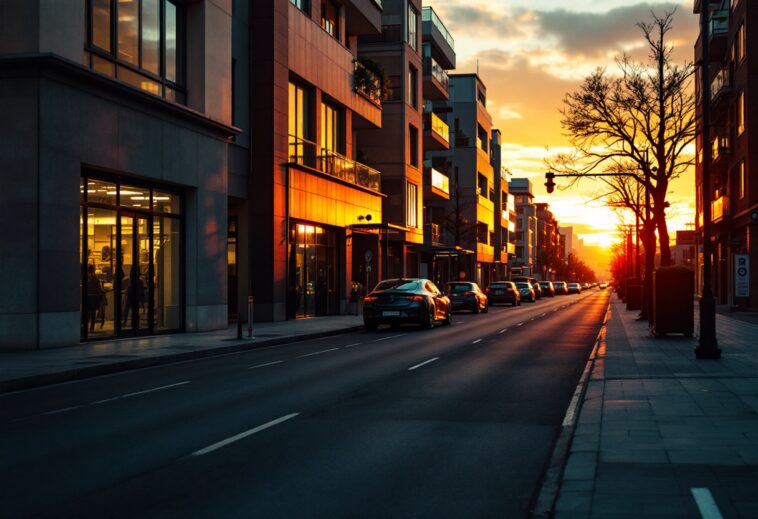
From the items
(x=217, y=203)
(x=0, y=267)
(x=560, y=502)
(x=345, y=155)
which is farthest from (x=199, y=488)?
(x=345, y=155)

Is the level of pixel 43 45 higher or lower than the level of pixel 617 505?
higher

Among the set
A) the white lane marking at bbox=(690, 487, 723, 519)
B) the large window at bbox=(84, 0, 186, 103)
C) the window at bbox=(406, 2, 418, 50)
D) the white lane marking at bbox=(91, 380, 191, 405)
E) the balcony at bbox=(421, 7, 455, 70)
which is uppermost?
the balcony at bbox=(421, 7, 455, 70)

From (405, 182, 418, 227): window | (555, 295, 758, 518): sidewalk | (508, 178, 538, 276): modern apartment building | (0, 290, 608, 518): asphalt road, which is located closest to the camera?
(555, 295, 758, 518): sidewalk

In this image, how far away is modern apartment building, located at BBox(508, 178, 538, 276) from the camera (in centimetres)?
15012

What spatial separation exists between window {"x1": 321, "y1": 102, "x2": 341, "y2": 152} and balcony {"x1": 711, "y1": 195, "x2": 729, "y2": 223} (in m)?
21.8

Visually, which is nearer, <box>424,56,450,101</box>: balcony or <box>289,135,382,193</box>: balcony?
<box>289,135,382,193</box>: balcony

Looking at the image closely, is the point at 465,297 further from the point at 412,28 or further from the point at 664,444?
the point at 664,444

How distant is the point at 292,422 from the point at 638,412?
3626mm

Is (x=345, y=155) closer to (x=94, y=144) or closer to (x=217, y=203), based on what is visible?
(x=217, y=203)

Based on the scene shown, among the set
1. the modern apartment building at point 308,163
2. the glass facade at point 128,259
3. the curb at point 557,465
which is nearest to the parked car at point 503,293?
the modern apartment building at point 308,163

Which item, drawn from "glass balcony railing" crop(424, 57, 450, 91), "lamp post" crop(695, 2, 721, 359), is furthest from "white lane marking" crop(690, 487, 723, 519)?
"glass balcony railing" crop(424, 57, 450, 91)

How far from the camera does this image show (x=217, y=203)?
25.4m

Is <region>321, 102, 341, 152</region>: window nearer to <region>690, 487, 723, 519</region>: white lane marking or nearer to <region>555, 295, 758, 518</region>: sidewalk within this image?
<region>555, 295, 758, 518</region>: sidewalk

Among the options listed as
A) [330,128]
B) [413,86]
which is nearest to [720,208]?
[413,86]
